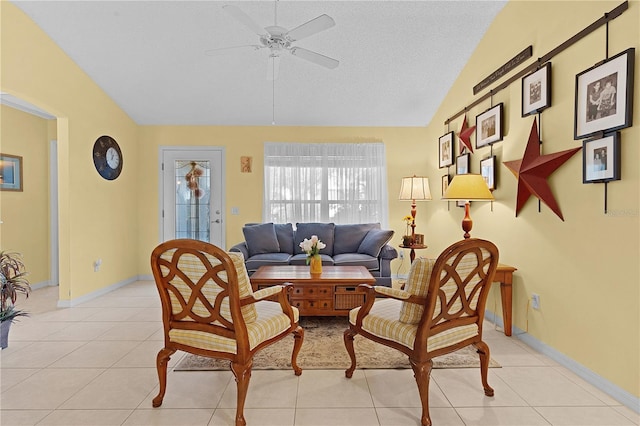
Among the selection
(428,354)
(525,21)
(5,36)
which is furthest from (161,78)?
(428,354)

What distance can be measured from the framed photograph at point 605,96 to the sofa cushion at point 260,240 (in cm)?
364

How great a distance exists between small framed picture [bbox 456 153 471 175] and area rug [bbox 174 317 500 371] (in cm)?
221

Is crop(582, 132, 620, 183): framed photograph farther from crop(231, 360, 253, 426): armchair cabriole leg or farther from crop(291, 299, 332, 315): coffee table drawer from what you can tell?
crop(231, 360, 253, 426): armchair cabriole leg

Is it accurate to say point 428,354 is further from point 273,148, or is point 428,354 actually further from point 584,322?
point 273,148

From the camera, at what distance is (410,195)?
→ 4.79 metres

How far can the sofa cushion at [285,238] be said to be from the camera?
497 cm

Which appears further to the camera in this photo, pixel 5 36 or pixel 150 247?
pixel 150 247

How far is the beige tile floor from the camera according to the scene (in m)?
1.88

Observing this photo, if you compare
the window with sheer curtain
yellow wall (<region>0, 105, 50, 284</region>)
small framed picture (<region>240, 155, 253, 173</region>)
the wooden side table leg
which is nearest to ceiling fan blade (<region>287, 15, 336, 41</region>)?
the wooden side table leg

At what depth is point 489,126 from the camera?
11.5 ft

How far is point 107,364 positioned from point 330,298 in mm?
1919

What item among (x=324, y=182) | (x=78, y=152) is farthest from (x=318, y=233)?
(x=78, y=152)

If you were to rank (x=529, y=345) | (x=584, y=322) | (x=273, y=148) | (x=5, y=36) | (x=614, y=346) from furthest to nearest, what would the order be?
(x=273, y=148)
(x=5, y=36)
(x=529, y=345)
(x=584, y=322)
(x=614, y=346)

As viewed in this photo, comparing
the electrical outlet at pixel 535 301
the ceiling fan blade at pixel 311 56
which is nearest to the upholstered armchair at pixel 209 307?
the ceiling fan blade at pixel 311 56
